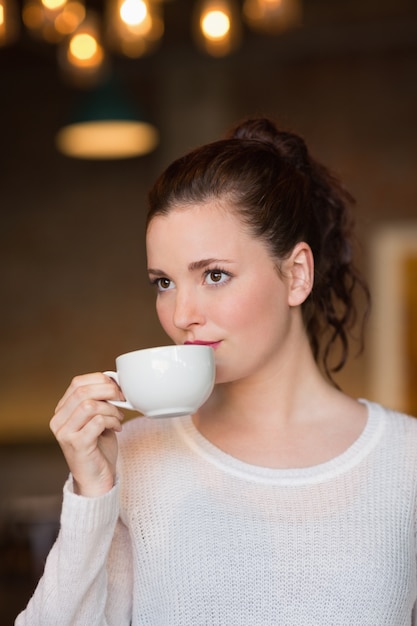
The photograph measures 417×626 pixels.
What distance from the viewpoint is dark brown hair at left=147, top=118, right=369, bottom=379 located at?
5.36ft

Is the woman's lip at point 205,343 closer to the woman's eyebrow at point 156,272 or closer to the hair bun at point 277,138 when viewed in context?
the woman's eyebrow at point 156,272

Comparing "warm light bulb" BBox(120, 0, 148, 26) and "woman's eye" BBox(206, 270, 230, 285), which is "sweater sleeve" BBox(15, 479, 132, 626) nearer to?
"woman's eye" BBox(206, 270, 230, 285)

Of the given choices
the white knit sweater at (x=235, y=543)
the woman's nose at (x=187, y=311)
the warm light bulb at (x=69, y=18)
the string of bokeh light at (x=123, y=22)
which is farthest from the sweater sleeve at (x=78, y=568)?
the warm light bulb at (x=69, y=18)

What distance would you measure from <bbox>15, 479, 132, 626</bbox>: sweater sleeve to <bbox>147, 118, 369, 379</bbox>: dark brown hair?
513 mm

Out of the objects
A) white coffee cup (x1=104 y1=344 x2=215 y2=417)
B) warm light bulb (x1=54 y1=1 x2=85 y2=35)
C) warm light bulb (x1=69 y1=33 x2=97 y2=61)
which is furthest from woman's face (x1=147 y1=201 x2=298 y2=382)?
warm light bulb (x1=69 y1=33 x2=97 y2=61)

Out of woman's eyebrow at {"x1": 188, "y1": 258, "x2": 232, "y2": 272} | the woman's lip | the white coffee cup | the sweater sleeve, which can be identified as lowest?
the sweater sleeve

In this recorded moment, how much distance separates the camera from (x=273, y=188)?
1.70 m

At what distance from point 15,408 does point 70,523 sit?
457 centimetres

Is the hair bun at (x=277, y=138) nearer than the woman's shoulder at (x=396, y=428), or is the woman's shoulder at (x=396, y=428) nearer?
the woman's shoulder at (x=396, y=428)

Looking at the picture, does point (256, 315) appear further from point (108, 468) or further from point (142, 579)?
point (142, 579)

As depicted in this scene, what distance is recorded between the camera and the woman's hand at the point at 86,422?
4.62 ft

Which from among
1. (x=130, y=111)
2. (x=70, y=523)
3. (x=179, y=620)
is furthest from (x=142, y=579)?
(x=130, y=111)

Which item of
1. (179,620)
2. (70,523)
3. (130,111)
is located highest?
(130,111)

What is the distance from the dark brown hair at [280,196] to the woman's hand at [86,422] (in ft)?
1.17
